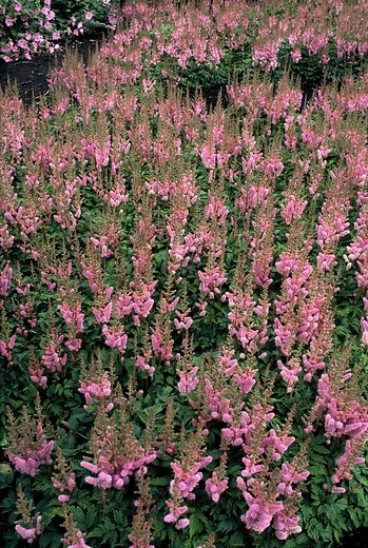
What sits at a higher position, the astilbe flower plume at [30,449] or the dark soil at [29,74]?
the dark soil at [29,74]

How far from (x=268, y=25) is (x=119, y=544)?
31.2 feet

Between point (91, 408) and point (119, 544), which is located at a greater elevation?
point (91, 408)

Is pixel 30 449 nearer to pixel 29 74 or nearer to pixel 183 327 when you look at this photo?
pixel 183 327

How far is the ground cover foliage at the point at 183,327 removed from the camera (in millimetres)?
3289

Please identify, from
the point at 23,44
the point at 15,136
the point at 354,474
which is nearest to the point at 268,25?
the point at 23,44

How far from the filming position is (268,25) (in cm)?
1029

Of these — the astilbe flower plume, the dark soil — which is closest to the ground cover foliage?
the astilbe flower plume

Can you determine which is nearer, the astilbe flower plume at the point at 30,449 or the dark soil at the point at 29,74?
the astilbe flower plume at the point at 30,449

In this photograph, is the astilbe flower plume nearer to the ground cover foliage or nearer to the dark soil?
the ground cover foliage

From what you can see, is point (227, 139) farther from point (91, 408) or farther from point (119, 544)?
point (119, 544)

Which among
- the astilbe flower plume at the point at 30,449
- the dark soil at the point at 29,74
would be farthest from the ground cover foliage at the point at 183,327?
the dark soil at the point at 29,74

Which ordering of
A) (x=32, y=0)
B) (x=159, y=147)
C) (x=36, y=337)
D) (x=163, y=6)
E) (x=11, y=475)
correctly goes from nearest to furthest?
(x=11, y=475)
(x=36, y=337)
(x=159, y=147)
(x=32, y=0)
(x=163, y=6)

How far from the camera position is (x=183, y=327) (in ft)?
14.0

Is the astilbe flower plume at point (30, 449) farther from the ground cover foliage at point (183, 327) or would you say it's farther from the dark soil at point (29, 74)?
the dark soil at point (29, 74)
